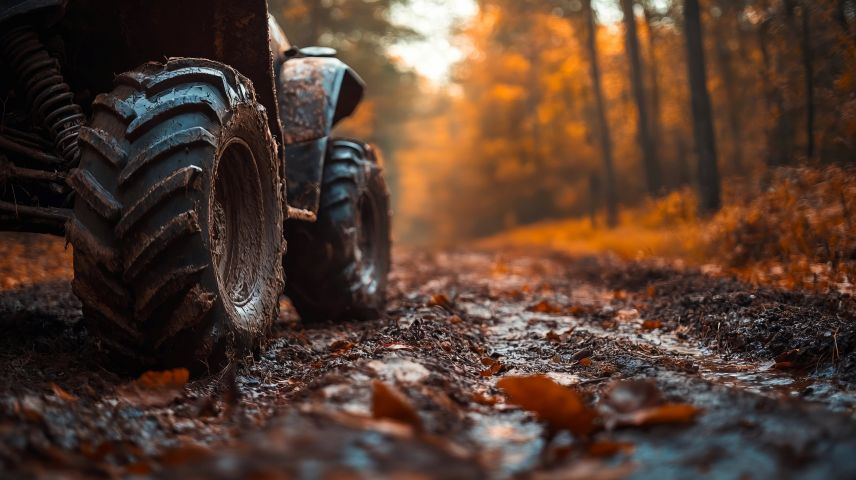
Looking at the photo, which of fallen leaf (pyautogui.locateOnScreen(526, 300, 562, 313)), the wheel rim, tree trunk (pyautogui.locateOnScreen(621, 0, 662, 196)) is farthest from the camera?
tree trunk (pyautogui.locateOnScreen(621, 0, 662, 196))

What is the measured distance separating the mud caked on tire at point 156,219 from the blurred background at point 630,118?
545 centimetres

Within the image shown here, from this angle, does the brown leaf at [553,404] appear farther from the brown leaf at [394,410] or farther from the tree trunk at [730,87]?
the tree trunk at [730,87]

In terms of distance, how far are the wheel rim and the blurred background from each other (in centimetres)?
497

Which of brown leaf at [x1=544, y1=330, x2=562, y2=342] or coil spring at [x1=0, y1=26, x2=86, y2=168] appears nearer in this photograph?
coil spring at [x1=0, y1=26, x2=86, y2=168]

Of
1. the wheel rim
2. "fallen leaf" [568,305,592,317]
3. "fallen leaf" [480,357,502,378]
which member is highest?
the wheel rim

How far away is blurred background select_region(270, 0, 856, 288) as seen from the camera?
30.0 feet

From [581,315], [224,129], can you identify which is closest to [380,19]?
[581,315]

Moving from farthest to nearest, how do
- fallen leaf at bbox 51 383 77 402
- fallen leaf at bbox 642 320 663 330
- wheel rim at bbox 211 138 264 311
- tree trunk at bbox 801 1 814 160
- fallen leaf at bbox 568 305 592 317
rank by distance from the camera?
tree trunk at bbox 801 1 814 160
fallen leaf at bbox 568 305 592 317
fallen leaf at bbox 642 320 663 330
wheel rim at bbox 211 138 264 311
fallen leaf at bbox 51 383 77 402

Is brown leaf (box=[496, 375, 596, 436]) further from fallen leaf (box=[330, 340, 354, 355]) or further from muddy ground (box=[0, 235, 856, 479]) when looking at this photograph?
fallen leaf (box=[330, 340, 354, 355])

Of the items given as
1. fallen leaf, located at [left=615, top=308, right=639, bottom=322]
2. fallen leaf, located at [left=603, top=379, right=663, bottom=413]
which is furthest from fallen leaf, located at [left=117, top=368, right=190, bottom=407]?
fallen leaf, located at [left=615, top=308, right=639, bottom=322]

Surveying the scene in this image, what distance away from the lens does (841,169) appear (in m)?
7.95

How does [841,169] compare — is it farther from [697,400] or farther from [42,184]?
[42,184]

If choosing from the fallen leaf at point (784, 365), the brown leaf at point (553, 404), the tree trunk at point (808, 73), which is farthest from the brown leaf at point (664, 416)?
the tree trunk at point (808, 73)

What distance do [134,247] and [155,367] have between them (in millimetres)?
558
